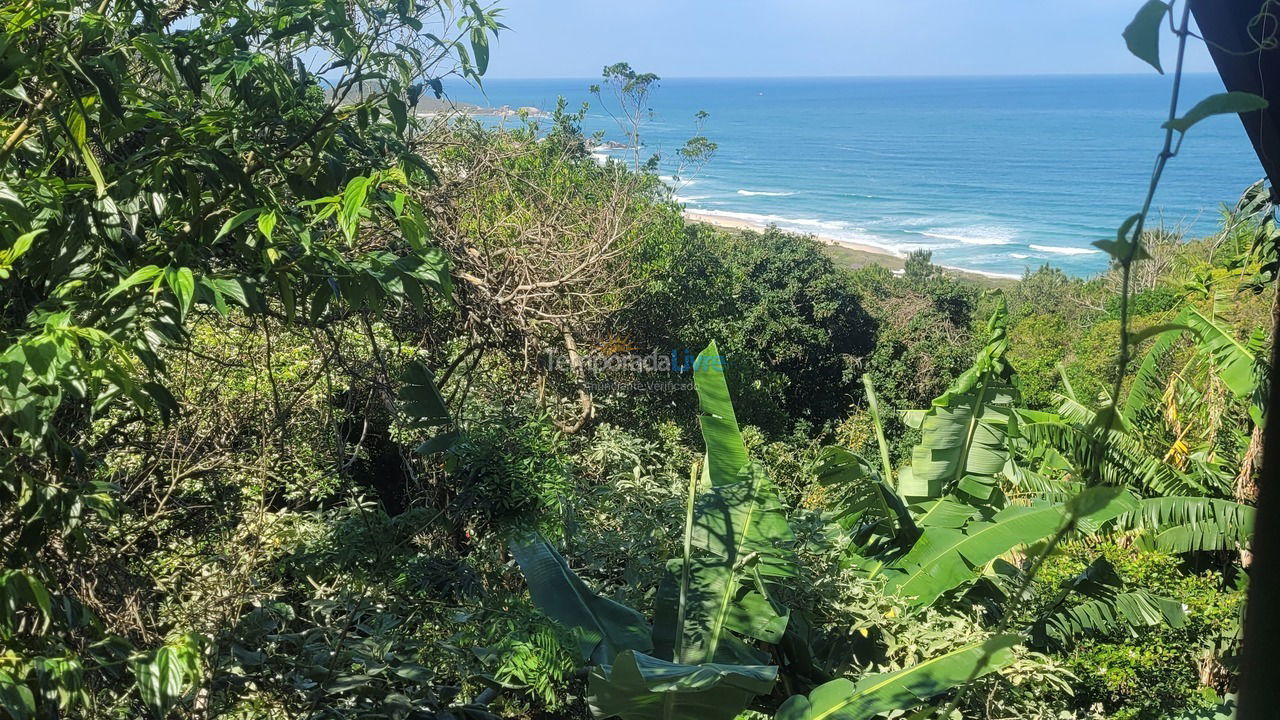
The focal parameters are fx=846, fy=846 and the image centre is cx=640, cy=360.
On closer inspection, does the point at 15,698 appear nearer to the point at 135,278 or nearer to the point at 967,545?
the point at 135,278

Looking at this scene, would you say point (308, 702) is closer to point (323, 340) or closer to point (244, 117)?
point (244, 117)

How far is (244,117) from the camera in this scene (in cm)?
236

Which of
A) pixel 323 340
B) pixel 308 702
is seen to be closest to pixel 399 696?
pixel 308 702

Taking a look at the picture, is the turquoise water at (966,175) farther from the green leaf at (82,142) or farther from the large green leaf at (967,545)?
the green leaf at (82,142)

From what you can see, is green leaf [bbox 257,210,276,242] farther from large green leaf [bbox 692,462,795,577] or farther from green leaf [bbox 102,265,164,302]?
large green leaf [bbox 692,462,795,577]

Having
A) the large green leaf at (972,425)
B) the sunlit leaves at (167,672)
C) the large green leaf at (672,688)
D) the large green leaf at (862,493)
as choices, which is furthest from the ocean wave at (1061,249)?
the sunlit leaves at (167,672)

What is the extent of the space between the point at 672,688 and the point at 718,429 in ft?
5.48

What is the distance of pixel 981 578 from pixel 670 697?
3062mm

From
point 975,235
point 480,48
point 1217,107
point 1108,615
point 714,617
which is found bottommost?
point 1108,615

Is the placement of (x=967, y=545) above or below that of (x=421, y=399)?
below

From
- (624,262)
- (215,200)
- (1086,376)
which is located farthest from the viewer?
(1086,376)

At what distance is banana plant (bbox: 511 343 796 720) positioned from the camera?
4016 mm

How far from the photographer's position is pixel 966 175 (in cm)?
6322

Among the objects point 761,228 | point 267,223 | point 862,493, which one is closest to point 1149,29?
point 267,223
